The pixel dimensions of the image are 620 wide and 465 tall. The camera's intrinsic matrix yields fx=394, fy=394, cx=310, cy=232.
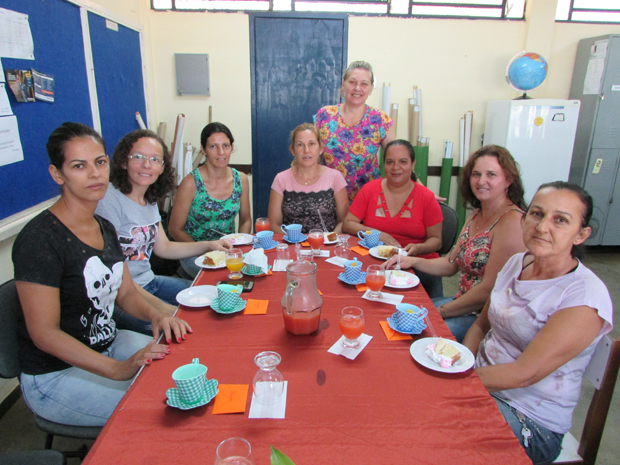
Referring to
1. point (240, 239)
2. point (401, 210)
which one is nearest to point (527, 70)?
point (401, 210)

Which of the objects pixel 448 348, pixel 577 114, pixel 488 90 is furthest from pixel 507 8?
pixel 448 348

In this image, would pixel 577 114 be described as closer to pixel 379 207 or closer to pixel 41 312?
pixel 379 207

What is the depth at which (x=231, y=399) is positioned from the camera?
1.06 m

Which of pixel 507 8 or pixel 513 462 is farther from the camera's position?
pixel 507 8

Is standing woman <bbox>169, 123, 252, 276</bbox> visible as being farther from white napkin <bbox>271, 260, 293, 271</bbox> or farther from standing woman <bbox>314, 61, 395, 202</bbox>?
white napkin <bbox>271, 260, 293, 271</bbox>

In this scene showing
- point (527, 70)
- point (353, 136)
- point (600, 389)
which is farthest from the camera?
point (527, 70)

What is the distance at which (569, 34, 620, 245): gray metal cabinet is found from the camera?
13.8ft

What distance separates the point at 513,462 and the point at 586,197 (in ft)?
3.01

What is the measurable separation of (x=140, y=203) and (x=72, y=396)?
1099 mm

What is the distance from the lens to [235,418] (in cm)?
101

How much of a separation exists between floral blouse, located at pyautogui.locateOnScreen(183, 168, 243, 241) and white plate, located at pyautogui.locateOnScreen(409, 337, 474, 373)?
75.5 inches

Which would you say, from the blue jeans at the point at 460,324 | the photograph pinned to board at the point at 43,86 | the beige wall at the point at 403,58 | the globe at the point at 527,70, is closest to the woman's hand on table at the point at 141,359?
the blue jeans at the point at 460,324

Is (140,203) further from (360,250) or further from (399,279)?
(399,279)

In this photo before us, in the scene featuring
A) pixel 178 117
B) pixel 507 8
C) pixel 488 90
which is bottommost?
pixel 178 117
